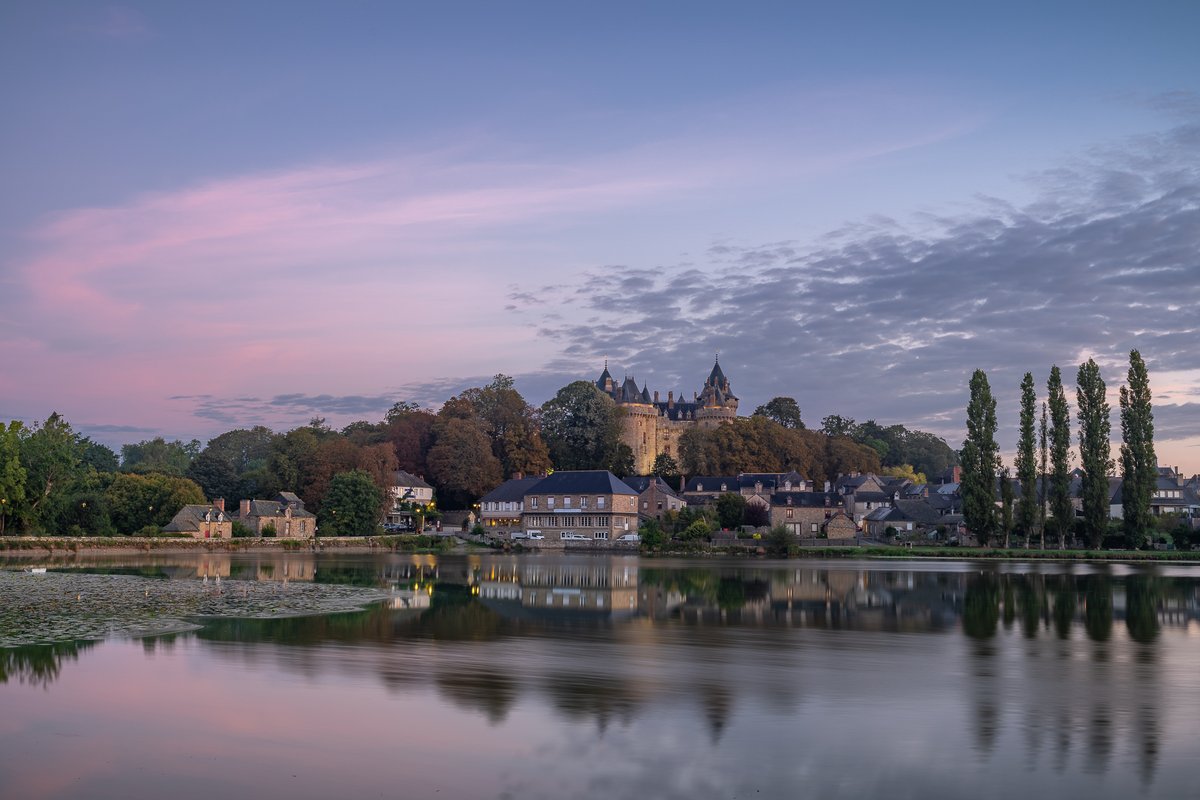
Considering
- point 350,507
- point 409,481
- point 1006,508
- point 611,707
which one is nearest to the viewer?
point 611,707

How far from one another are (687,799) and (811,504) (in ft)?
254

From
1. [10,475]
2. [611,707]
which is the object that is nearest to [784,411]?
[10,475]

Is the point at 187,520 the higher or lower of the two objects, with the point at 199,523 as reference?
higher

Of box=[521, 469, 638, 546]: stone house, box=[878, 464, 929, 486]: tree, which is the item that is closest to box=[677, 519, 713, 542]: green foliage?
box=[521, 469, 638, 546]: stone house

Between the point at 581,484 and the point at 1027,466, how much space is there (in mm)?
34015

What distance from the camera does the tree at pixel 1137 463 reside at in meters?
60.4

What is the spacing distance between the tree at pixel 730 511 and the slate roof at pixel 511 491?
55.3 feet

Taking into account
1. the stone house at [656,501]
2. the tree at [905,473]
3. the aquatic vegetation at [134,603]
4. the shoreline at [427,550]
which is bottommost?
the shoreline at [427,550]

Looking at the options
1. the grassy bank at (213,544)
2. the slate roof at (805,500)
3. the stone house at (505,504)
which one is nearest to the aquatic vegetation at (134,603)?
the grassy bank at (213,544)

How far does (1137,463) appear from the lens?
6069cm

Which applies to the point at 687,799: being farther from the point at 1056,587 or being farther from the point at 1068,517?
the point at 1068,517

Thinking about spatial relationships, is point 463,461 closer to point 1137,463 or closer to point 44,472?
point 44,472

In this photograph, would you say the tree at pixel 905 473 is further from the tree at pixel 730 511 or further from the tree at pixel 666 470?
the tree at pixel 730 511

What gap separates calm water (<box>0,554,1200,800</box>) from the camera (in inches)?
404
